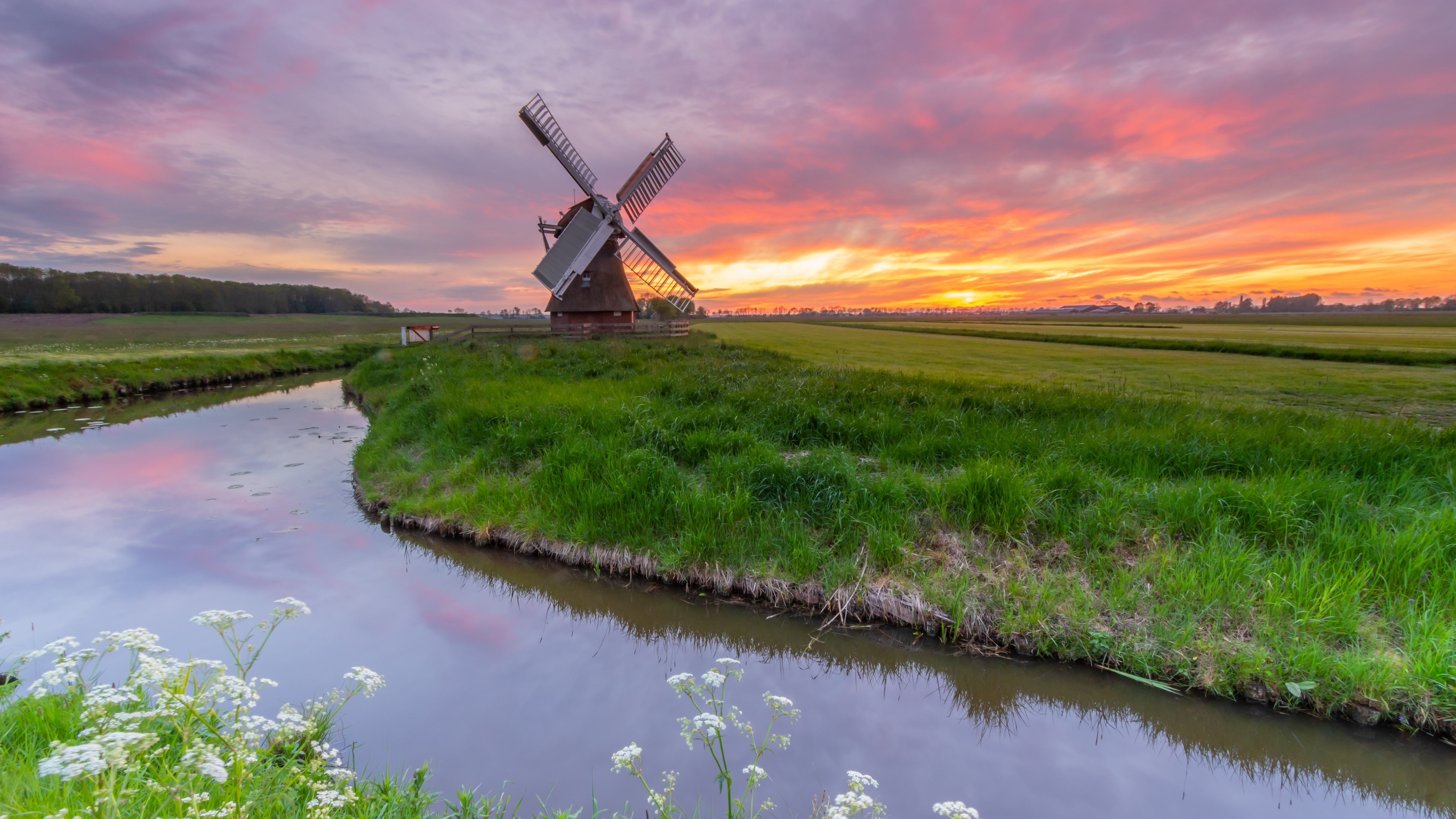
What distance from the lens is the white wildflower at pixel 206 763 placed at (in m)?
1.46

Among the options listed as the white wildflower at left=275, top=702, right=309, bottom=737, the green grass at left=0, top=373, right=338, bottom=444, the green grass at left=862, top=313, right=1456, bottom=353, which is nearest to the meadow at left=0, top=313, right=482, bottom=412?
the green grass at left=0, top=373, right=338, bottom=444

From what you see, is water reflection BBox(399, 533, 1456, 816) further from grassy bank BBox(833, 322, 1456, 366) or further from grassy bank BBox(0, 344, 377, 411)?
grassy bank BBox(833, 322, 1456, 366)

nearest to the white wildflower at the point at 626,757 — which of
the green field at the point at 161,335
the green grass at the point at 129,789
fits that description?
the green grass at the point at 129,789

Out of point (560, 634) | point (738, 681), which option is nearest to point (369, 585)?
point (560, 634)

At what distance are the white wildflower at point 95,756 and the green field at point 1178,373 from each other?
13672 mm

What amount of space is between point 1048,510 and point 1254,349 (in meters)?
28.5

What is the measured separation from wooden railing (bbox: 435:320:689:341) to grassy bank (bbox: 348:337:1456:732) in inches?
641

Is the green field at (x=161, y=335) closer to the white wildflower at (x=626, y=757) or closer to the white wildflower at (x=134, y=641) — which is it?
the white wildflower at (x=134, y=641)

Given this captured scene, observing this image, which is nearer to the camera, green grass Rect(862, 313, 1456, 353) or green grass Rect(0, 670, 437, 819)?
green grass Rect(0, 670, 437, 819)

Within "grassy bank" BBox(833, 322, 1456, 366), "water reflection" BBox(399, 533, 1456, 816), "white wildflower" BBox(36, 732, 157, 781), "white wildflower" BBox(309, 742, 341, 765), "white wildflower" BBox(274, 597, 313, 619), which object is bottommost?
"water reflection" BBox(399, 533, 1456, 816)

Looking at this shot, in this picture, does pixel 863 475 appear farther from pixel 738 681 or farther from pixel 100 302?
pixel 100 302

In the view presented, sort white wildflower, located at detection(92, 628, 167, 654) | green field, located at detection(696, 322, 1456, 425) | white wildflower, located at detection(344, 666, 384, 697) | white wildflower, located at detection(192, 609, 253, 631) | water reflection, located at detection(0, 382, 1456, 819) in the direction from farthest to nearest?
green field, located at detection(696, 322, 1456, 425), water reflection, located at detection(0, 382, 1456, 819), white wildflower, located at detection(344, 666, 384, 697), white wildflower, located at detection(192, 609, 253, 631), white wildflower, located at detection(92, 628, 167, 654)

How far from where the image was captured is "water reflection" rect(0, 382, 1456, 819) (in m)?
3.19

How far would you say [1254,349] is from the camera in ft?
79.4
